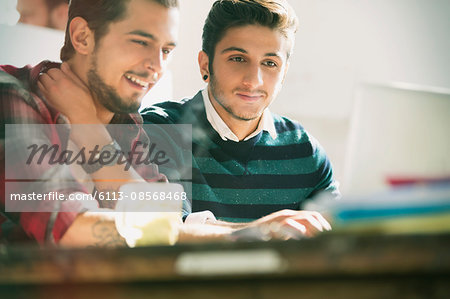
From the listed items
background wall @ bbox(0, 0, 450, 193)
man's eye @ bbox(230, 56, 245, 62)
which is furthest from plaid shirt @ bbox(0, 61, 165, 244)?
man's eye @ bbox(230, 56, 245, 62)

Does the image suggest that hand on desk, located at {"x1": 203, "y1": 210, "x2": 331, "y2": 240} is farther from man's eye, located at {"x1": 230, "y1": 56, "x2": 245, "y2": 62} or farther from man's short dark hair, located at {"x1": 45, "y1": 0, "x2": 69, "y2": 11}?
man's short dark hair, located at {"x1": 45, "y1": 0, "x2": 69, "y2": 11}

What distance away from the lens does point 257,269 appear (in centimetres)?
52

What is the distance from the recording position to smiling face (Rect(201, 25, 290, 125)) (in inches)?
49.4

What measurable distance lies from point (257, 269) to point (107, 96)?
0.82 metres

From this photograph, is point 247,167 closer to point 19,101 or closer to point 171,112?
point 171,112

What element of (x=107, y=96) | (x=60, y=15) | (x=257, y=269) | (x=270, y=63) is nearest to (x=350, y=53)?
(x=270, y=63)

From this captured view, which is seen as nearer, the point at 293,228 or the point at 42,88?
the point at 293,228

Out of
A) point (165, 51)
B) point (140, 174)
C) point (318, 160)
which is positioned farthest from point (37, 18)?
point (318, 160)

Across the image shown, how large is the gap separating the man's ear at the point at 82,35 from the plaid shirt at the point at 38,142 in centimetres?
8

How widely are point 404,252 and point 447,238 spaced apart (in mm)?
52

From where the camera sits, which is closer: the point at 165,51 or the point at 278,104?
the point at 165,51

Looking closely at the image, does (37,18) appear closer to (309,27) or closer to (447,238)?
(309,27)

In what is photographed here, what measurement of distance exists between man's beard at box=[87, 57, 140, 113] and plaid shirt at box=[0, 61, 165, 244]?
0.02 m

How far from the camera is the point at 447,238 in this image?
50cm
